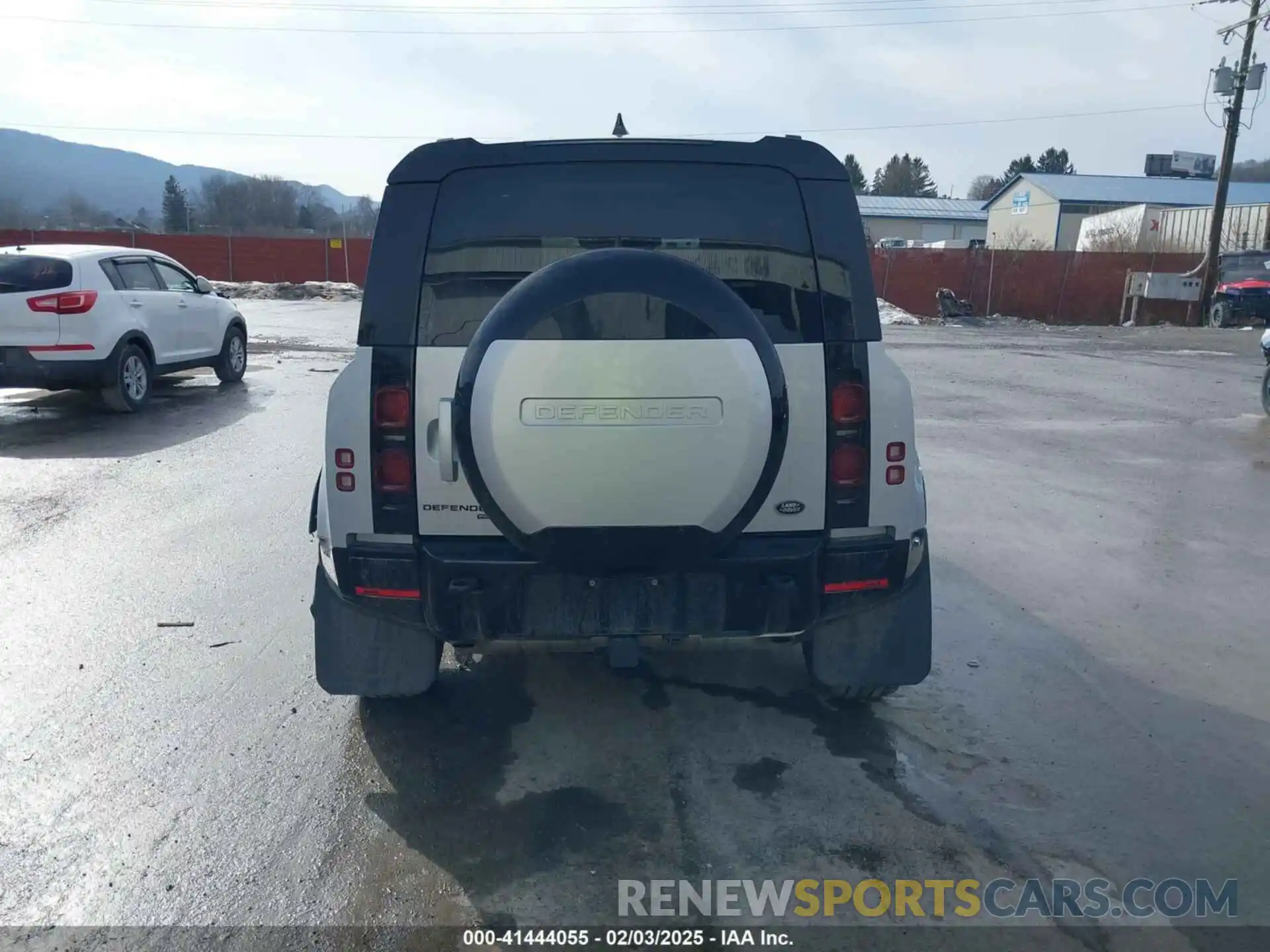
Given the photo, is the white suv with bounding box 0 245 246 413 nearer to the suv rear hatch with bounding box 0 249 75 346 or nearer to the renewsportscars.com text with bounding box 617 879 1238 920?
the suv rear hatch with bounding box 0 249 75 346

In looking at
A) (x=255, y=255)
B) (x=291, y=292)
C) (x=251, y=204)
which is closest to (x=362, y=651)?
(x=291, y=292)

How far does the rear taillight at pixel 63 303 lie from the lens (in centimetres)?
988

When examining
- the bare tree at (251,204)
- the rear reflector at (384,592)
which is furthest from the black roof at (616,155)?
the bare tree at (251,204)

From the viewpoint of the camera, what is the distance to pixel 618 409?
9.61 feet

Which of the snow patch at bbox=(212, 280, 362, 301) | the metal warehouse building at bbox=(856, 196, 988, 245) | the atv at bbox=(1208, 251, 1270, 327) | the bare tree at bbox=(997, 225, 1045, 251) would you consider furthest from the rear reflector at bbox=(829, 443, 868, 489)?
the metal warehouse building at bbox=(856, 196, 988, 245)

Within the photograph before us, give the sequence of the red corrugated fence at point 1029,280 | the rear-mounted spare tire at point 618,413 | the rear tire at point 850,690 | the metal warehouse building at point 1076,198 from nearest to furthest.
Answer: the rear-mounted spare tire at point 618,413 < the rear tire at point 850,690 < the red corrugated fence at point 1029,280 < the metal warehouse building at point 1076,198

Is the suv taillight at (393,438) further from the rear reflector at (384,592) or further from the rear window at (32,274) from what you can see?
the rear window at (32,274)

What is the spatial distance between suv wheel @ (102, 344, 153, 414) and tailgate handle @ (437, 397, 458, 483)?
28.8ft

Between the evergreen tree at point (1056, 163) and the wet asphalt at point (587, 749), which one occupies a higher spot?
the evergreen tree at point (1056, 163)

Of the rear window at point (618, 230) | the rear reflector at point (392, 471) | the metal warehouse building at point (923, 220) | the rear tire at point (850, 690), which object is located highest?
the metal warehouse building at point (923, 220)

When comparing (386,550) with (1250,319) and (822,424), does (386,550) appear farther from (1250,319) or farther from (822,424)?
(1250,319)

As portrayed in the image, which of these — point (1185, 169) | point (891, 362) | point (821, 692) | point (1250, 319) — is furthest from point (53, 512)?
point (1185, 169)

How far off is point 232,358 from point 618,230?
1123 cm

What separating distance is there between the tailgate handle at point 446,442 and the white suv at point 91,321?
8627 millimetres
